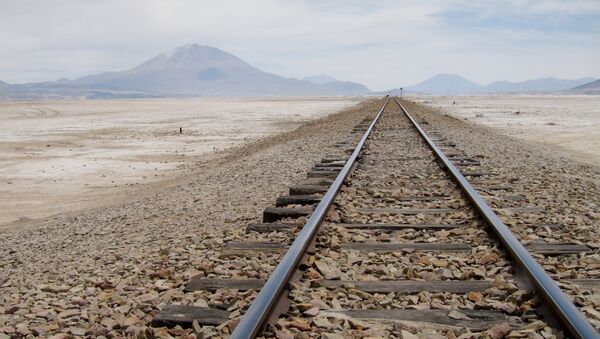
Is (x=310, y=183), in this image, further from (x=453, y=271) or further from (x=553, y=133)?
(x=553, y=133)

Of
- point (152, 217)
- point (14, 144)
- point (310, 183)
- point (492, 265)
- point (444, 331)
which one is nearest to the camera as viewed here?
point (444, 331)

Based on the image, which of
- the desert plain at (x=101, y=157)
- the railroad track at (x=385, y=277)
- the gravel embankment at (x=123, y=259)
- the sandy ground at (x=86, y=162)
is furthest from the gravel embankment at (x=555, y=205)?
the sandy ground at (x=86, y=162)

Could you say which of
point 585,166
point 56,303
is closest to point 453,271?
point 56,303

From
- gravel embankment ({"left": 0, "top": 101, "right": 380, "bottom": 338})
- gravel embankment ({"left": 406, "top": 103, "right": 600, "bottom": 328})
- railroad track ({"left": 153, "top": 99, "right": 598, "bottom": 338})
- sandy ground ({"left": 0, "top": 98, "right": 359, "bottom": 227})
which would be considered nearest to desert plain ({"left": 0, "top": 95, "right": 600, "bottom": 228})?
sandy ground ({"left": 0, "top": 98, "right": 359, "bottom": 227})

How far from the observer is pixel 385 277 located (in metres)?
4.27

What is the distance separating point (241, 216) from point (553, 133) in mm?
18479

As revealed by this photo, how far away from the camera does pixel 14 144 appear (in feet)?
67.5

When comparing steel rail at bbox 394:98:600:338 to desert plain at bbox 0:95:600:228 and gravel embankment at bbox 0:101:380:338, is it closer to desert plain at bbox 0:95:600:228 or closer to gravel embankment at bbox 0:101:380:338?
gravel embankment at bbox 0:101:380:338

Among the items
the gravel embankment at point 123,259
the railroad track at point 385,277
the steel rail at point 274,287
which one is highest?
the steel rail at point 274,287

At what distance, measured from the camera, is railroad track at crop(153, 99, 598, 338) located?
3.41 meters

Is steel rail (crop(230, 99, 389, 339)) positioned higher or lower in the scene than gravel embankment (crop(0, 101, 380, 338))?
higher

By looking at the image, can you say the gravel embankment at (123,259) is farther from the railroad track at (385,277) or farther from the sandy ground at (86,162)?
the sandy ground at (86,162)

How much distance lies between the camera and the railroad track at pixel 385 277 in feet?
11.2

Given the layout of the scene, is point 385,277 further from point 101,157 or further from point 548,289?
point 101,157
